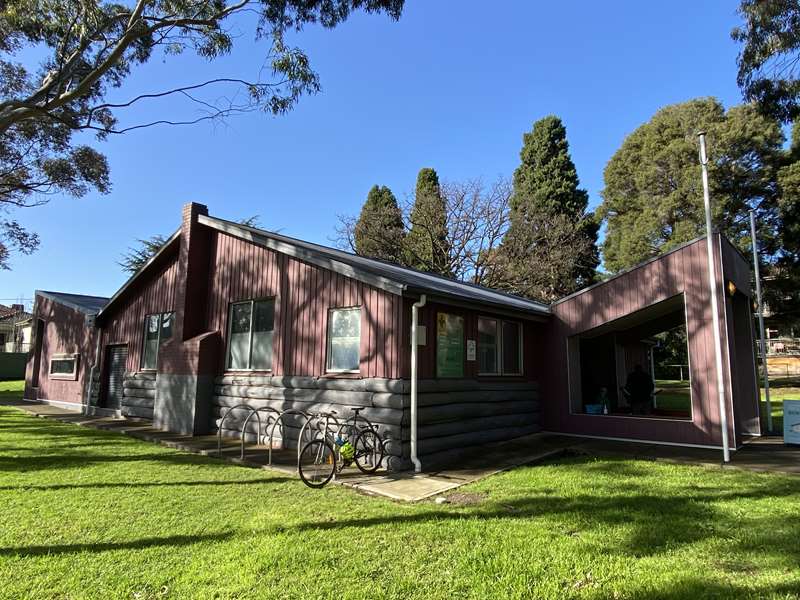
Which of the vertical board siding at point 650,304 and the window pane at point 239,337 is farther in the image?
the window pane at point 239,337

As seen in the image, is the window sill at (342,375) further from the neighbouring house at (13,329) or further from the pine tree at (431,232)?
the neighbouring house at (13,329)

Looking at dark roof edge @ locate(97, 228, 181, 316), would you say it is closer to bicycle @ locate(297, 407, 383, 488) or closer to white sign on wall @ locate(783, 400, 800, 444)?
bicycle @ locate(297, 407, 383, 488)

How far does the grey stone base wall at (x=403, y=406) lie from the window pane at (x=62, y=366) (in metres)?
9.78

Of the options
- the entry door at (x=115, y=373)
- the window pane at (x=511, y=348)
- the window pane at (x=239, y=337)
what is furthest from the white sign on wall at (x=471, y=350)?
the entry door at (x=115, y=373)

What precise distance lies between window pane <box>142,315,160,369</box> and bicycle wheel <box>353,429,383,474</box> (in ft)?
29.5

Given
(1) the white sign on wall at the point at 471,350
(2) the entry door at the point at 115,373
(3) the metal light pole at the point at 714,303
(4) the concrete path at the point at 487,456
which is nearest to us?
(4) the concrete path at the point at 487,456

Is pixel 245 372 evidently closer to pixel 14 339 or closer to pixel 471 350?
pixel 471 350

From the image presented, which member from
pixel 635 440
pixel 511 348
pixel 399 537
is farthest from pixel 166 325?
pixel 635 440

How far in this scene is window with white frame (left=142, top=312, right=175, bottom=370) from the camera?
13.7m

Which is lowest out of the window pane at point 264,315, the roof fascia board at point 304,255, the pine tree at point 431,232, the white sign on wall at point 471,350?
the white sign on wall at point 471,350

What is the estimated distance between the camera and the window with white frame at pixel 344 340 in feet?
28.9

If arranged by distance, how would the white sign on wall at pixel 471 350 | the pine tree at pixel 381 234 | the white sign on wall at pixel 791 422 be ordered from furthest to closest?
the pine tree at pixel 381 234, the white sign on wall at pixel 471 350, the white sign on wall at pixel 791 422

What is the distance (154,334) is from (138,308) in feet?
4.39

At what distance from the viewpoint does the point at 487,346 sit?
10.6 metres
